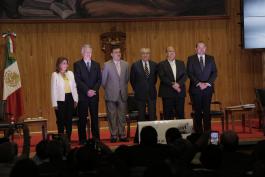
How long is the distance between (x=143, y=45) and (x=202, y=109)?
104 inches

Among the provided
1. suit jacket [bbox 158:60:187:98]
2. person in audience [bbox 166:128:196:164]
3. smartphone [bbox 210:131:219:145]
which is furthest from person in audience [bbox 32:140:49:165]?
suit jacket [bbox 158:60:187:98]

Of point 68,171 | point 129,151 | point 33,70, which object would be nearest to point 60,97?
point 33,70

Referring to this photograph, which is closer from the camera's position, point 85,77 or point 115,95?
point 85,77

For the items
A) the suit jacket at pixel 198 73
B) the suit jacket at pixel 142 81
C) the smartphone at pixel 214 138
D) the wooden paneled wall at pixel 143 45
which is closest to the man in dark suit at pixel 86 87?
the suit jacket at pixel 142 81

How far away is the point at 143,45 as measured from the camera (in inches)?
441

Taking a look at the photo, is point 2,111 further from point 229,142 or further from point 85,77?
point 229,142

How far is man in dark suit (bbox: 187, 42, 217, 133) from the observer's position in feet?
29.5

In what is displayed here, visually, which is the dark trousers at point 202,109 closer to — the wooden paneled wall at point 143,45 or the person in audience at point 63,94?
the person in audience at point 63,94

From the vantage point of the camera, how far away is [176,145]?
17.5 feet

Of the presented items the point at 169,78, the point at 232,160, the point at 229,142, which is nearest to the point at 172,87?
the point at 169,78

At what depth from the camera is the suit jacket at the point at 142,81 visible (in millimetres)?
8898

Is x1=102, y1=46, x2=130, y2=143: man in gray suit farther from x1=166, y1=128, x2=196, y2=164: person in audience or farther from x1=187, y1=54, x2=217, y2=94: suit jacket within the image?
x1=166, y1=128, x2=196, y2=164: person in audience

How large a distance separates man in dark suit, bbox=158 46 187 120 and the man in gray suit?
64cm

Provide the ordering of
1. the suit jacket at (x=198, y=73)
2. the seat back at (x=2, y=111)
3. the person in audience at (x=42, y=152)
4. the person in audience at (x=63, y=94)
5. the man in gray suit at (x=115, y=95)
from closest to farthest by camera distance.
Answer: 1. the person in audience at (x=42, y=152)
2. the person in audience at (x=63, y=94)
3. the man in gray suit at (x=115, y=95)
4. the suit jacket at (x=198, y=73)
5. the seat back at (x=2, y=111)
